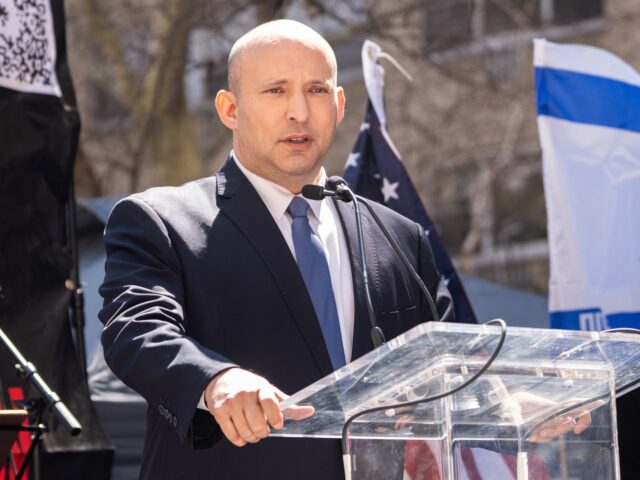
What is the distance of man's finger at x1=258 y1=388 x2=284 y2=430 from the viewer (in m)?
2.25

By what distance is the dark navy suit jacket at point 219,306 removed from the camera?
2.72 meters

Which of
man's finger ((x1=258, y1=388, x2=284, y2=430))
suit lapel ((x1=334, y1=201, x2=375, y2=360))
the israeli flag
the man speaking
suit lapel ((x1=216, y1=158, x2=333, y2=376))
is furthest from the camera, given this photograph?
the israeli flag

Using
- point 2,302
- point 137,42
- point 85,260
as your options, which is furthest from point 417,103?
point 2,302

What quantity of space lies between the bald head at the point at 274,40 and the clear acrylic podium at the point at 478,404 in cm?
111

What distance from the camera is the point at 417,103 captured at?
50.0 ft

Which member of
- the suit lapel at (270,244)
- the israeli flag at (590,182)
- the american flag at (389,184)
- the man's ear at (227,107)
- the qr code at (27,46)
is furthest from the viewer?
the american flag at (389,184)

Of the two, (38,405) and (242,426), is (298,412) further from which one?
(38,405)

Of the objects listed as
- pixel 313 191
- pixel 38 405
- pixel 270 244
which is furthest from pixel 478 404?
pixel 38 405

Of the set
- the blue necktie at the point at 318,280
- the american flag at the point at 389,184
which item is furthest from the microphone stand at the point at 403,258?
the american flag at the point at 389,184

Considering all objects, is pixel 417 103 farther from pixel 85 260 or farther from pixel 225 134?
pixel 85 260

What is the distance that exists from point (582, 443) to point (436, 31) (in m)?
9.63

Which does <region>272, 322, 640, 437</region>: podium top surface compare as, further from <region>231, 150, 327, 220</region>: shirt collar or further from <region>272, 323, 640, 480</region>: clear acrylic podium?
<region>231, 150, 327, 220</region>: shirt collar

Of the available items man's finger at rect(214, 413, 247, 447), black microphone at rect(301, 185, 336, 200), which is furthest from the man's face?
man's finger at rect(214, 413, 247, 447)

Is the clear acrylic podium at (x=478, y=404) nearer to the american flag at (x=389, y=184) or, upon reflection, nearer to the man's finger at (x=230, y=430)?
the man's finger at (x=230, y=430)
